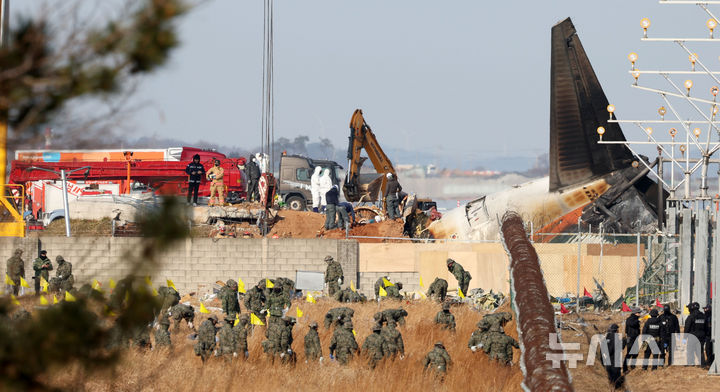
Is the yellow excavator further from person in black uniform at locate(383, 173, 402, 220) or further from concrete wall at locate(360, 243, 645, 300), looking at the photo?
concrete wall at locate(360, 243, 645, 300)

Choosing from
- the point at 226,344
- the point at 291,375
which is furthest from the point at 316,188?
the point at 291,375

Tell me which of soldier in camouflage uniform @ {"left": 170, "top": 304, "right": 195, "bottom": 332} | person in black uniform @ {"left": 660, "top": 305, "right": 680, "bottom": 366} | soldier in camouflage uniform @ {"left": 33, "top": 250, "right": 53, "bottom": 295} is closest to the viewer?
person in black uniform @ {"left": 660, "top": 305, "right": 680, "bottom": 366}

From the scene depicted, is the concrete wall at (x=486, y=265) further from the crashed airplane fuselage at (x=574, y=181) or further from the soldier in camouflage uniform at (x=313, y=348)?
the soldier in camouflage uniform at (x=313, y=348)

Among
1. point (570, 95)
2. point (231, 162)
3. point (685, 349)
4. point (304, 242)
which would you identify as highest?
point (570, 95)

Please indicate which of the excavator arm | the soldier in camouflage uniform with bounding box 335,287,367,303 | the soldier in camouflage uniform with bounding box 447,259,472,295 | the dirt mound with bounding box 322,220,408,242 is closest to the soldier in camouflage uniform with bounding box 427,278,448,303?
the soldier in camouflage uniform with bounding box 447,259,472,295

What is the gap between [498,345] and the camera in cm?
1631

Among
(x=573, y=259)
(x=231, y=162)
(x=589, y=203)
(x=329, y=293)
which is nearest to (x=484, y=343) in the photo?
(x=329, y=293)

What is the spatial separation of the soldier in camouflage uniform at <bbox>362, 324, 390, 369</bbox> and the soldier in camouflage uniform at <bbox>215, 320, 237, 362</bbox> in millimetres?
2356

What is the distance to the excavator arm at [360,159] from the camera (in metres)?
38.9

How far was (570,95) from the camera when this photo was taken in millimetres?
37469

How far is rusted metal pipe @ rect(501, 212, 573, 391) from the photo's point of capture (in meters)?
8.64

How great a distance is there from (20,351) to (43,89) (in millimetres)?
1318

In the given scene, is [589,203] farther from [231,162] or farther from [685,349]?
[685,349]

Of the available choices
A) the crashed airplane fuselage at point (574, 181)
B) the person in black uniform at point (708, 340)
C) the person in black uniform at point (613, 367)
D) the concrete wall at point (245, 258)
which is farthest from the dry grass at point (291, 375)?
the crashed airplane fuselage at point (574, 181)
